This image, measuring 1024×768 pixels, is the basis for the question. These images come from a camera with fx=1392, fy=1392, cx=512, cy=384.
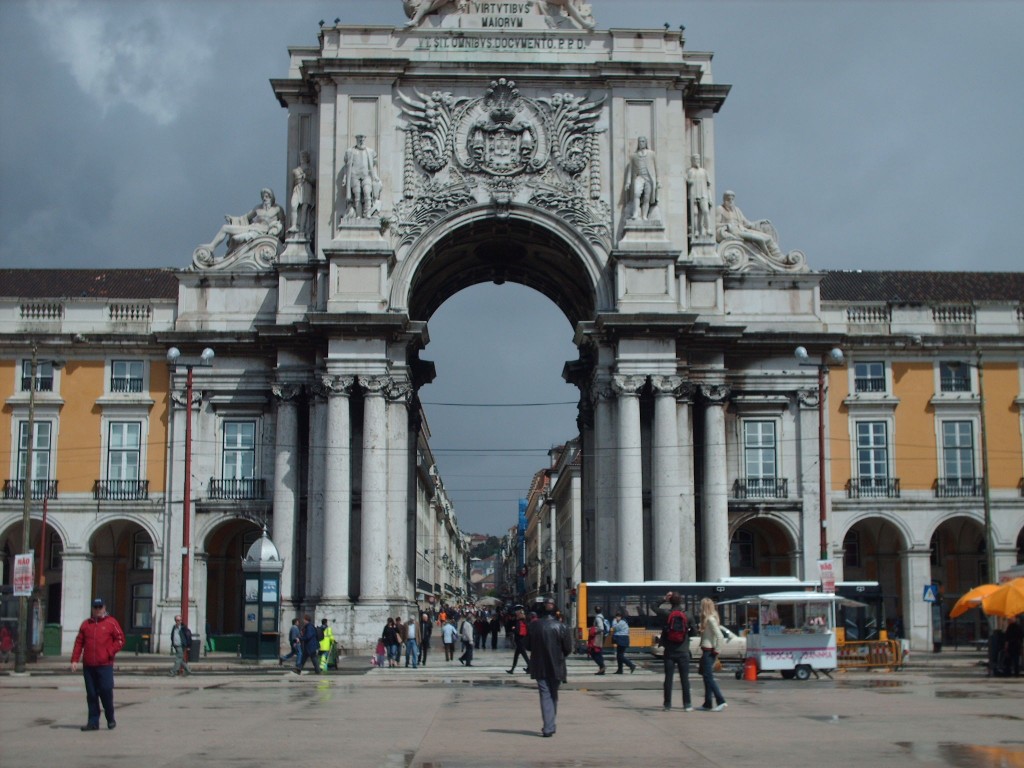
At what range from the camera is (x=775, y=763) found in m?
16.0

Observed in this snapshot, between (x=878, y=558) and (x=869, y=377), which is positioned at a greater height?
(x=869, y=377)

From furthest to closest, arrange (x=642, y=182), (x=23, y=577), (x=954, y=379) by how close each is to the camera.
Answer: (x=954, y=379) < (x=642, y=182) < (x=23, y=577)

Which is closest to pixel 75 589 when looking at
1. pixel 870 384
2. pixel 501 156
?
pixel 501 156

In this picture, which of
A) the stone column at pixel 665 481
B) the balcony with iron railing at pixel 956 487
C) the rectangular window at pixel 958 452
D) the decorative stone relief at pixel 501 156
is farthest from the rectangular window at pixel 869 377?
the decorative stone relief at pixel 501 156

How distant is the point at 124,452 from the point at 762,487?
24.6 metres

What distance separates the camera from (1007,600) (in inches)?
1398

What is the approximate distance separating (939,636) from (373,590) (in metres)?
21.3

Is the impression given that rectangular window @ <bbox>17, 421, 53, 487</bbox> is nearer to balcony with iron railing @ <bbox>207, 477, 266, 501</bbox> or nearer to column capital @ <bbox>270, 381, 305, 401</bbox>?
balcony with iron railing @ <bbox>207, 477, 266, 501</bbox>

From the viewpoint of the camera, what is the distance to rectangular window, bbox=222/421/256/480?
5331cm

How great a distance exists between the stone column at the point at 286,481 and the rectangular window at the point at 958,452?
2494 cm

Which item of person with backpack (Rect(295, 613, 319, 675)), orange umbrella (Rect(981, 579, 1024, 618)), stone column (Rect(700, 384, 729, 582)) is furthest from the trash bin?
orange umbrella (Rect(981, 579, 1024, 618))

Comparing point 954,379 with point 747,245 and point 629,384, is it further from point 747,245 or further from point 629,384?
point 629,384

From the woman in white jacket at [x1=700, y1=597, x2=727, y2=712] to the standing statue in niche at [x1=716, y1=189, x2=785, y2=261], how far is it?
102 feet

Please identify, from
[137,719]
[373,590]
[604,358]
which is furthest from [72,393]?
[137,719]
